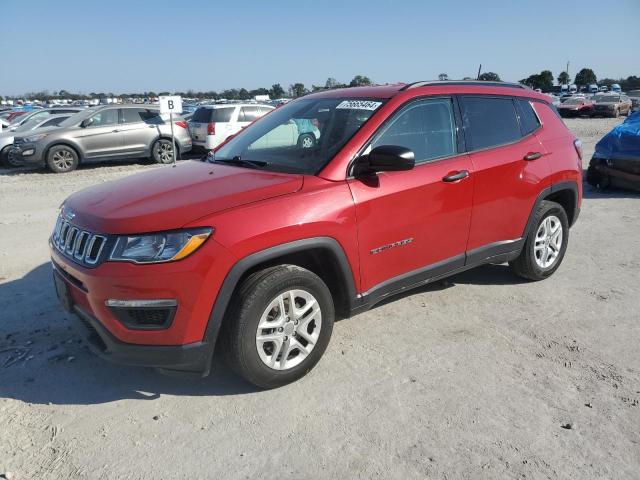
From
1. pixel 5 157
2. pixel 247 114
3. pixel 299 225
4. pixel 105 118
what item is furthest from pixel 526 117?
pixel 5 157

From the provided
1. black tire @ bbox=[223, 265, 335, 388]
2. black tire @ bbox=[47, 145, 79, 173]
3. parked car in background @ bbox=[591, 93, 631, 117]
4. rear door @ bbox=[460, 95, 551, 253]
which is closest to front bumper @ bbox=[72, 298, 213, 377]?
black tire @ bbox=[223, 265, 335, 388]

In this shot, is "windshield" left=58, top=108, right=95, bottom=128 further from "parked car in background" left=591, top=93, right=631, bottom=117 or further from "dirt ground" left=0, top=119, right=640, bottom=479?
"parked car in background" left=591, top=93, right=631, bottom=117

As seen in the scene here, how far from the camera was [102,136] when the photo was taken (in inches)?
516

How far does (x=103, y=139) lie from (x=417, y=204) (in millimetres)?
11720

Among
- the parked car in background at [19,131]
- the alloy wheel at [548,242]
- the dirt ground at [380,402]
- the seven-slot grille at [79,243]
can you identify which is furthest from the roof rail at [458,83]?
the parked car in background at [19,131]

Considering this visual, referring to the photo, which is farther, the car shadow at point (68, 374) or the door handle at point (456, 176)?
the door handle at point (456, 176)

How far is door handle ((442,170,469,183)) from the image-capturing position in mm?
3645

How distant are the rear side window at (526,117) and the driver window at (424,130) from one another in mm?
970

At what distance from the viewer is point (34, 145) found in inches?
488

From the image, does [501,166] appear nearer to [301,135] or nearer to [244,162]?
[301,135]

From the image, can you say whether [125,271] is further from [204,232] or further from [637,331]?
[637,331]

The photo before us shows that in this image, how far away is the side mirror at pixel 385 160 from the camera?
10.2ft

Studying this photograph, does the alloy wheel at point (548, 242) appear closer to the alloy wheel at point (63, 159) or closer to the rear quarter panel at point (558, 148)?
the rear quarter panel at point (558, 148)

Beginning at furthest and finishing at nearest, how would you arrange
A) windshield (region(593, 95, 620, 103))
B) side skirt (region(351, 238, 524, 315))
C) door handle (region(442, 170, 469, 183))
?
windshield (region(593, 95, 620, 103)) < door handle (region(442, 170, 469, 183)) < side skirt (region(351, 238, 524, 315))
